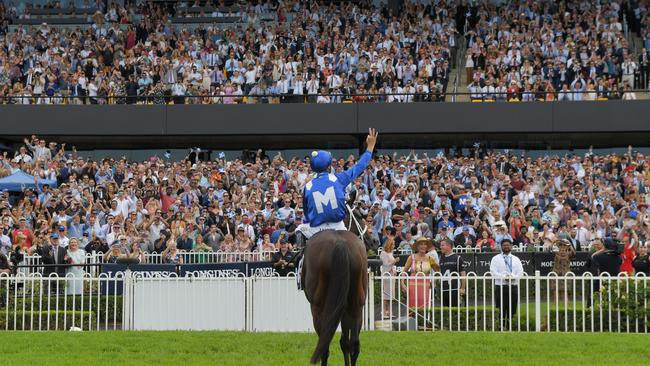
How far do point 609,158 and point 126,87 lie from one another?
53.0ft

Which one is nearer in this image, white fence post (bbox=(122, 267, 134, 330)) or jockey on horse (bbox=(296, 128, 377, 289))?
jockey on horse (bbox=(296, 128, 377, 289))

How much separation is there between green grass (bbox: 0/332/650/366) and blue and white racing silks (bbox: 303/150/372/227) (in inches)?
65.5

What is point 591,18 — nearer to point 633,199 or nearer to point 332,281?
point 633,199

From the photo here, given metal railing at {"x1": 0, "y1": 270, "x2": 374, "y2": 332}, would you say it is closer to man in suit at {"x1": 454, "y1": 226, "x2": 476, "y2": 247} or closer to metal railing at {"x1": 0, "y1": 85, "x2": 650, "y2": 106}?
man in suit at {"x1": 454, "y1": 226, "x2": 476, "y2": 247}

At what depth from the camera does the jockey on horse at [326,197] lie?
37.1ft

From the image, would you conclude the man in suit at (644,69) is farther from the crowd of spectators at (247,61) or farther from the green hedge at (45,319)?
the green hedge at (45,319)

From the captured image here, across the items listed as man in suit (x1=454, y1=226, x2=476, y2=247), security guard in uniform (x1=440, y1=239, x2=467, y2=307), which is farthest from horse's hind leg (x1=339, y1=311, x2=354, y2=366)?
man in suit (x1=454, y1=226, x2=476, y2=247)

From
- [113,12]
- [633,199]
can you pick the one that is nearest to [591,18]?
[633,199]

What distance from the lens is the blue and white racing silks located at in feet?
37.1

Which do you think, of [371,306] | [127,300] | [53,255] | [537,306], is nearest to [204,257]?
[53,255]

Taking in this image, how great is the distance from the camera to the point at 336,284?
419 inches

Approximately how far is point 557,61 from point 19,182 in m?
16.6

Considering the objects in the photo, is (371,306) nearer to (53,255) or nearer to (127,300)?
(127,300)

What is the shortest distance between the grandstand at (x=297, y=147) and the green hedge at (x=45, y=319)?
1.7 inches
